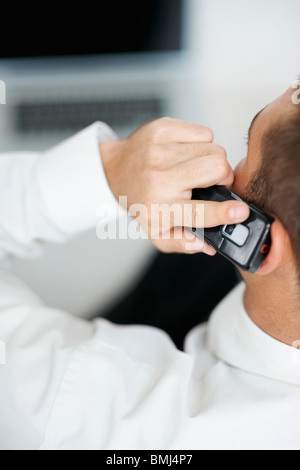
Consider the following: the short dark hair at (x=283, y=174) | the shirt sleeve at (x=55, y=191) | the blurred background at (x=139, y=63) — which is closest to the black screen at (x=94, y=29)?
the blurred background at (x=139, y=63)

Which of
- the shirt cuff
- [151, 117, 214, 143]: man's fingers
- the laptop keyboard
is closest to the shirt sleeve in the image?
the shirt cuff

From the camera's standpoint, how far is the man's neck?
0.44m

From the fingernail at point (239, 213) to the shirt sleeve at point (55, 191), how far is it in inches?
8.9

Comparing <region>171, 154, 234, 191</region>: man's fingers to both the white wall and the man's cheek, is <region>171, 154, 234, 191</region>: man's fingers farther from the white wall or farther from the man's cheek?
the white wall

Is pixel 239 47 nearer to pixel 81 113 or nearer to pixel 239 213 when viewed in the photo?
pixel 81 113

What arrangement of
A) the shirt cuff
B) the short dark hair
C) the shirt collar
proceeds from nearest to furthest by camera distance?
the short dark hair → the shirt collar → the shirt cuff

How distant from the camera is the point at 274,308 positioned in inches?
18.2

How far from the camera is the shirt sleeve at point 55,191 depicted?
59 cm

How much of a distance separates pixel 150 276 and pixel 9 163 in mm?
328

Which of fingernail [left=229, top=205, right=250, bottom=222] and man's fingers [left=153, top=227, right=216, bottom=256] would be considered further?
man's fingers [left=153, top=227, right=216, bottom=256]

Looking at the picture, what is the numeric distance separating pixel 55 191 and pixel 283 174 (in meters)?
0.32

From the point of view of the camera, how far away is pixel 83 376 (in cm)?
50

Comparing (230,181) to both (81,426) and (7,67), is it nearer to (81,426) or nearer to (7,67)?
(81,426)

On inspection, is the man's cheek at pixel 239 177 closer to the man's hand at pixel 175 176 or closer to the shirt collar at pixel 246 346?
the man's hand at pixel 175 176
